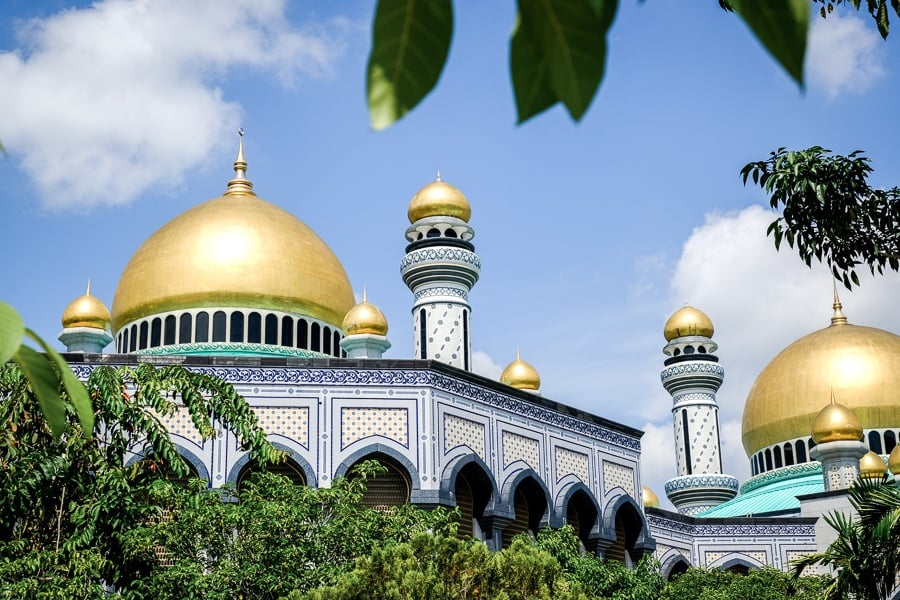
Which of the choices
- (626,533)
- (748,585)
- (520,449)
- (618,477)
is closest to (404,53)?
(520,449)

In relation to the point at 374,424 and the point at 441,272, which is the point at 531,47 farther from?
the point at 441,272

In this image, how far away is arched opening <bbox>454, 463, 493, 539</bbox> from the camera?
17.9 meters

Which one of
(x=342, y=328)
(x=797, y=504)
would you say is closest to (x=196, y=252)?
(x=342, y=328)

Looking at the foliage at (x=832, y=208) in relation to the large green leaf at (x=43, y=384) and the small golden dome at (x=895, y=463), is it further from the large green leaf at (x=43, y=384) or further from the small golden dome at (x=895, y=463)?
the small golden dome at (x=895, y=463)

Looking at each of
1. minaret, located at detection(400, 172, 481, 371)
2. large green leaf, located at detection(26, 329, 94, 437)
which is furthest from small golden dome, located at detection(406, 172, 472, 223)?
large green leaf, located at detection(26, 329, 94, 437)

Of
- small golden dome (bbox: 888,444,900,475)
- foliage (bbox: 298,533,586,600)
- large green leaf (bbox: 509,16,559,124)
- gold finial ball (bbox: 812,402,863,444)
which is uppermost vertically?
gold finial ball (bbox: 812,402,863,444)

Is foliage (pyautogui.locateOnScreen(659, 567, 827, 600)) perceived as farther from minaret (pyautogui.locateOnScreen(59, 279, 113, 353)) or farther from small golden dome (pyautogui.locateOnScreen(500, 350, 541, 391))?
minaret (pyautogui.locateOnScreen(59, 279, 113, 353))

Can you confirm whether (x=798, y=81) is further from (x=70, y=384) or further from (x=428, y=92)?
(x=70, y=384)

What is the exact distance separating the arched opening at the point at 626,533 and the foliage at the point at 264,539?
951 centimetres

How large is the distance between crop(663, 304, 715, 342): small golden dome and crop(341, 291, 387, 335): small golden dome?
11704 millimetres

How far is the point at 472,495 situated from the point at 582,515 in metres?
2.91

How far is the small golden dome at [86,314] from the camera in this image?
74.5 ft

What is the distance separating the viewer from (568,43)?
0.85 m

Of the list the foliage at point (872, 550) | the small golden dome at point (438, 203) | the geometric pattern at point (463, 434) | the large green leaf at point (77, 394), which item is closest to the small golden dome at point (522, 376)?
the small golden dome at point (438, 203)
